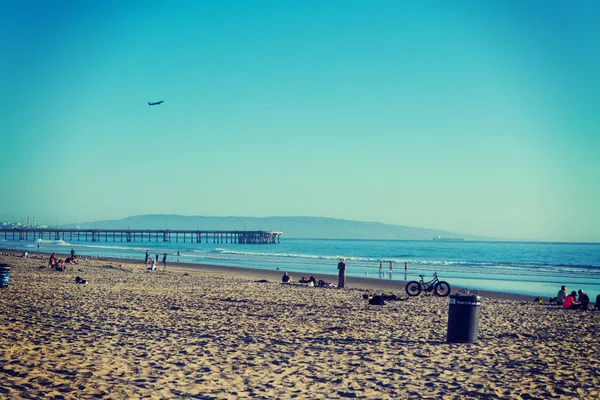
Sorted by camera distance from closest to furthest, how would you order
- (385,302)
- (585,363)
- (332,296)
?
(585,363)
(385,302)
(332,296)

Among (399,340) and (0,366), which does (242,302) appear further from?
(0,366)

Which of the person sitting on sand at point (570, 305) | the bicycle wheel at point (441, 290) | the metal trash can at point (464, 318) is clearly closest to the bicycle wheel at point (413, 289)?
the bicycle wheel at point (441, 290)

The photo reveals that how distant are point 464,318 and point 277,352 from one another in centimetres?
328

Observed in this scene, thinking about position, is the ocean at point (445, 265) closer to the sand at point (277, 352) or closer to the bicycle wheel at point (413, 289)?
the bicycle wheel at point (413, 289)

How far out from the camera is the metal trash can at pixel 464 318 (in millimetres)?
9812

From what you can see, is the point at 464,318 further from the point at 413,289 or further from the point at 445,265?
the point at 445,265

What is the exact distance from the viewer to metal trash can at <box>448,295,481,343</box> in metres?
9.81

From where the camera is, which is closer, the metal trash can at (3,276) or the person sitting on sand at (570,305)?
the metal trash can at (3,276)

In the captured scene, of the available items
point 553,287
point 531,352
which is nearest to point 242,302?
point 531,352

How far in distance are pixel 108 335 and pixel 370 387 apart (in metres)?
4.99

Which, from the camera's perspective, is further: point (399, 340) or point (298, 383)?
point (399, 340)

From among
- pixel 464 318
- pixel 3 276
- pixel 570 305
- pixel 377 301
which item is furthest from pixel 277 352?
pixel 570 305

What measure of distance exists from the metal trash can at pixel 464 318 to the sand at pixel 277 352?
246 mm

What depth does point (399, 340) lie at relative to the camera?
10.2 meters
